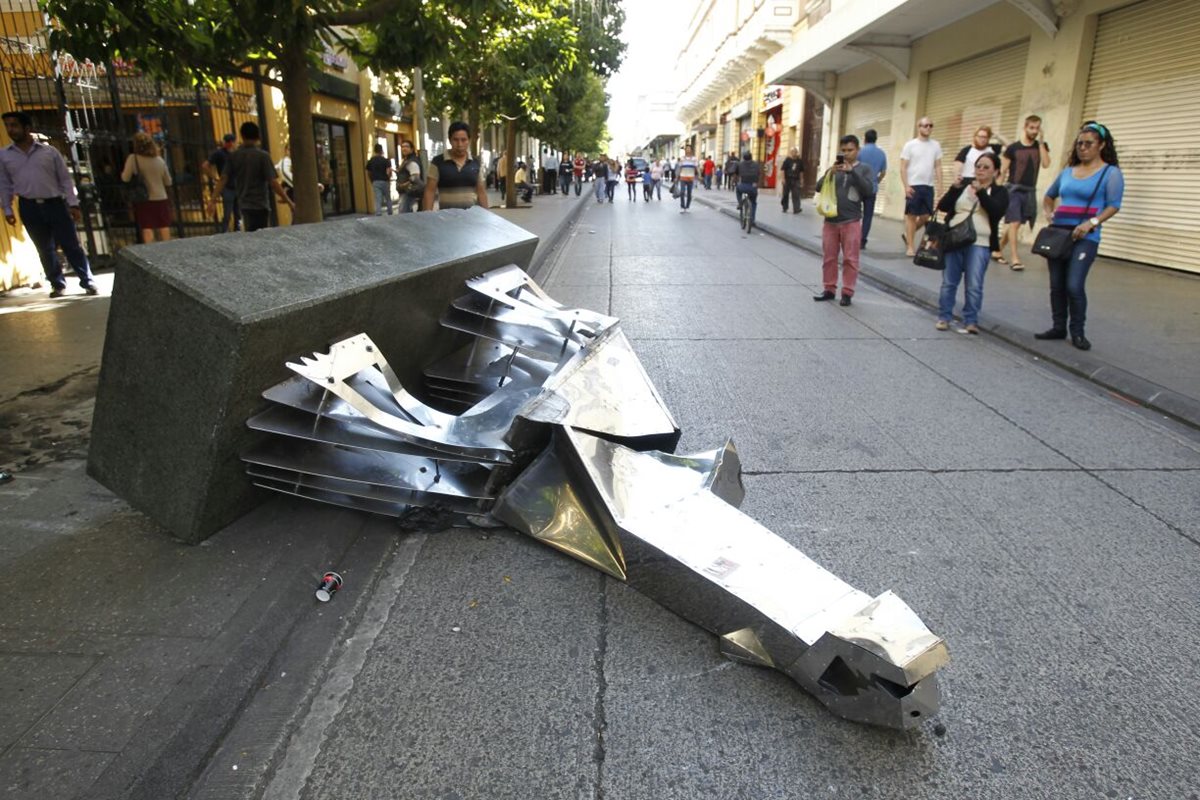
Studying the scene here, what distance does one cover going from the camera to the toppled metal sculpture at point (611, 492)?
2.27m

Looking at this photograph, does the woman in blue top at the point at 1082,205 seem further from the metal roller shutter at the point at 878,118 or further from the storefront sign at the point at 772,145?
the storefront sign at the point at 772,145

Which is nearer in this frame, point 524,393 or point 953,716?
point 953,716

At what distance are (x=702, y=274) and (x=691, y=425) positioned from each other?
699 cm

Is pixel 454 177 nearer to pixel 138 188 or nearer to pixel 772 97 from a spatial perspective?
pixel 138 188

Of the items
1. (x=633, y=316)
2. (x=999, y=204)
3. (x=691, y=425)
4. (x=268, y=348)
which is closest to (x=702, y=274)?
(x=633, y=316)

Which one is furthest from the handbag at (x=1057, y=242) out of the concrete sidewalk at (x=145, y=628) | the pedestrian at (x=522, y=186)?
the pedestrian at (x=522, y=186)

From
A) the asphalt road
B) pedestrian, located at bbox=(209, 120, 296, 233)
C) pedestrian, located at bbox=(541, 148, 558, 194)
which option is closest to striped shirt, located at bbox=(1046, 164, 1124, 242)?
the asphalt road

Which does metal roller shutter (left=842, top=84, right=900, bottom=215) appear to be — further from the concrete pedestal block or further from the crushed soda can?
the crushed soda can

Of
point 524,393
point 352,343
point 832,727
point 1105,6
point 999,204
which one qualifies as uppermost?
point 1105,6

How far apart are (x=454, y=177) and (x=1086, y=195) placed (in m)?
6.19

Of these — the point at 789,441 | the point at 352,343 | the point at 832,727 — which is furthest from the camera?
the point at 789,441

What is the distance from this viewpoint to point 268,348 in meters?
2.89

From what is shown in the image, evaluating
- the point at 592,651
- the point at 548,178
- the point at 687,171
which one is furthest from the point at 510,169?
the point at 592,651

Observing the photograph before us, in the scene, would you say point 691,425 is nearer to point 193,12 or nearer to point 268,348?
point 268,348
